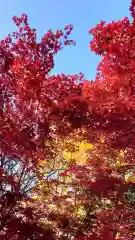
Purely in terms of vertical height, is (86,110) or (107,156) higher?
(107,156)

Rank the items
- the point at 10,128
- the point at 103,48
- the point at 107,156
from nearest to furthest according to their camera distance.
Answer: the point at 10,128, the point at 103,48, the point at 107,156

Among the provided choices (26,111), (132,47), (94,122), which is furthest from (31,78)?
(132,47)

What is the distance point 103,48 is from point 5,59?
1.85 meters

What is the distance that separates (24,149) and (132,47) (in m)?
2.48

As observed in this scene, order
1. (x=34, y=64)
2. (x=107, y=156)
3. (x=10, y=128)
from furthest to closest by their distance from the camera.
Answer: (x=107, y=156) → (x=34, y=64) → (x=10, y=128)

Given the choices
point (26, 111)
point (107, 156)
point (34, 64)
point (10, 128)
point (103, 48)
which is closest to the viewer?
point (10, 128)

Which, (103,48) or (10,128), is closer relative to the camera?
(10,128)

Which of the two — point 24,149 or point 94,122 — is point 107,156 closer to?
point 94,122

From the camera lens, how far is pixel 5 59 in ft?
14.4

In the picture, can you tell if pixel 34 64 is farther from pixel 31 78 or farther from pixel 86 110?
pixel 86 110

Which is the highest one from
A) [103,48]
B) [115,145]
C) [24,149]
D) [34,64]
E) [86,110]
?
[103,48]

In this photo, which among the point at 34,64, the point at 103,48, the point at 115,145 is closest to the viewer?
the point at 34,64

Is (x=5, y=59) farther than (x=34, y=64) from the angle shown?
Yes

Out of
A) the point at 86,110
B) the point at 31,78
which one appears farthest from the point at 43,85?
the point at 86,110
